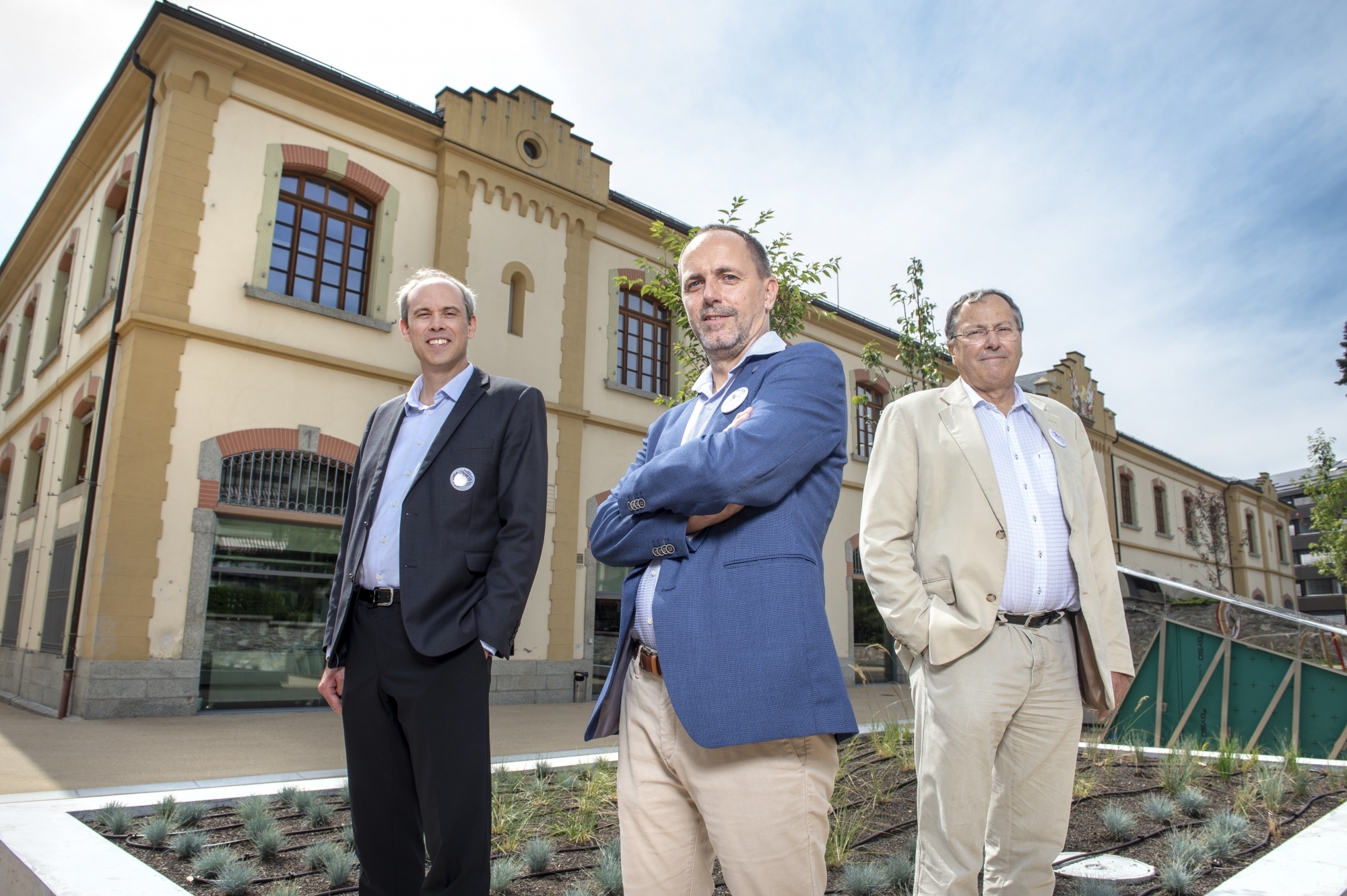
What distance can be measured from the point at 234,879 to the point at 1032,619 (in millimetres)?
2769

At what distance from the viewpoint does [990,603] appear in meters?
2.57

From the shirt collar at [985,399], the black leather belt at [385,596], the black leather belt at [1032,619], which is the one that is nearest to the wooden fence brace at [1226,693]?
the shirt collar at [985,399]

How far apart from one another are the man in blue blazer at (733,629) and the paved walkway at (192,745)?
13.6 feet

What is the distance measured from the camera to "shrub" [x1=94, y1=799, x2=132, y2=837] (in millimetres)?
3500

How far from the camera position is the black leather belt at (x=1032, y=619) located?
2.62 meters

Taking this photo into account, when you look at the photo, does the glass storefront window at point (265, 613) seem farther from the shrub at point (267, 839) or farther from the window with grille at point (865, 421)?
the window with grille at point (865, 421)

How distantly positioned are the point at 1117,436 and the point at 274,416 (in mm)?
26943

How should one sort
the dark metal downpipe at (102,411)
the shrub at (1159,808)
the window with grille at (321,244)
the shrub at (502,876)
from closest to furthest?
1. the shrub at (502,876)
2. the shrub at (1159,808)
3. the dark metal downpipe at (102,411)
4. the window with grille at (321,244)

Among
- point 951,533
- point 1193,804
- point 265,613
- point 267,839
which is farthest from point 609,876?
point 265,613

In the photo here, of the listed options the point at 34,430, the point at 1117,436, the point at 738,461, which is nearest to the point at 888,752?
the point at 738,461

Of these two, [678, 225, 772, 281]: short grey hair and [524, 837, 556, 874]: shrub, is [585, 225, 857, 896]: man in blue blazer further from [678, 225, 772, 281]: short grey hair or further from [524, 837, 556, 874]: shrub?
[524, 837, 556, 874]: shrub

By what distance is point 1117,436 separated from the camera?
28938mm

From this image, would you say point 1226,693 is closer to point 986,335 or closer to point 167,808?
point 986,335

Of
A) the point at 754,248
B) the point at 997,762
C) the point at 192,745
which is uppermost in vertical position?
the point at 754,248
